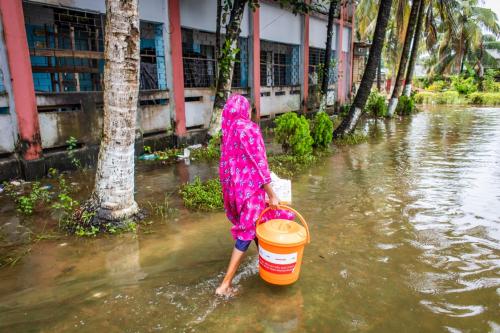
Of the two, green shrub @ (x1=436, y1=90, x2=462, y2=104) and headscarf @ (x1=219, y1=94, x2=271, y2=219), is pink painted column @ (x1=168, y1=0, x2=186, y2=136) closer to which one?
headscarf @ (x1=219, y1=94, x2=271, y2=219)

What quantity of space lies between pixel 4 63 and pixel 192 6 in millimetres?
5162

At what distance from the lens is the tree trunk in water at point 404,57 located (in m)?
14.6

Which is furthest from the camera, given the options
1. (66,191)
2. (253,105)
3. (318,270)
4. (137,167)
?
(253,105)

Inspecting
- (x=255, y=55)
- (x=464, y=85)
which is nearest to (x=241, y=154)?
(x=255, y=55)

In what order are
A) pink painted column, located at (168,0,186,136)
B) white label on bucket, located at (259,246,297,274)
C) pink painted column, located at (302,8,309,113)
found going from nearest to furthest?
1. white label on bucket, located at (259,246,297,274)
2. pink painted column, located at (168,0,186,136)
3. pink painted column, located at (302,8,309,113)

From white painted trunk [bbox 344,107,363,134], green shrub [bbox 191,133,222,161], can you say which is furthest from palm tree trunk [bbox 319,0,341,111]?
green shrub [bbox 191,133,222,161]

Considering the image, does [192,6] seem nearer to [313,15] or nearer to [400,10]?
[313,15]

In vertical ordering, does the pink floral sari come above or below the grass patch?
above

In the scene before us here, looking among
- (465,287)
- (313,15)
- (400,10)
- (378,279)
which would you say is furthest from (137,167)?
(400,10)

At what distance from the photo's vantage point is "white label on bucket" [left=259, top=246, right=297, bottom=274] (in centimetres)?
293

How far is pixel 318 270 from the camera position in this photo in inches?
141

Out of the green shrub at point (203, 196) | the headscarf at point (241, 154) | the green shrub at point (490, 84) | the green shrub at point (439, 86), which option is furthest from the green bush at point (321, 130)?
the green shrub at point (439, 86)

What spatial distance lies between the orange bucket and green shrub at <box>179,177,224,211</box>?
226cm

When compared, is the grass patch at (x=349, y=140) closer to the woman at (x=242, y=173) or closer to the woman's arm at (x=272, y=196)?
the woman at (x=242, y=173)
